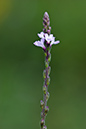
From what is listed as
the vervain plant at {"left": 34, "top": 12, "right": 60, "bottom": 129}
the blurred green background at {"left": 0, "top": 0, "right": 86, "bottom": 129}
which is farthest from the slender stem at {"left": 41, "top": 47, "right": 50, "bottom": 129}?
the blurred green background at {"left": 0, "top": 0, "right": 86, "bottom": 129}

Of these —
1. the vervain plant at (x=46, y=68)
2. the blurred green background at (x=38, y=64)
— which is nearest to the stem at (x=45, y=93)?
the vervain plant at (x=46, y=68)

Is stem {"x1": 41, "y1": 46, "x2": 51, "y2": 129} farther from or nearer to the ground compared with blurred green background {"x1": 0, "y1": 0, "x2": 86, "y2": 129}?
nearer to the ground

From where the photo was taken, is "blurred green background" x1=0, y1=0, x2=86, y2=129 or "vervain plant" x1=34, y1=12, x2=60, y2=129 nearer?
"vervain plant" x1=34, y1=12, x2=60, y2=129

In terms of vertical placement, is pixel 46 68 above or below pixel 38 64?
below

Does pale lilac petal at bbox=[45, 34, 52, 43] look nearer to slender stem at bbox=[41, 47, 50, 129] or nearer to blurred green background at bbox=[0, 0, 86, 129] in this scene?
slender stem at bbox=[41, 47, 50, 129]

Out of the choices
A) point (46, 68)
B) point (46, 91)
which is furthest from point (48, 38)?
point (46, 91)

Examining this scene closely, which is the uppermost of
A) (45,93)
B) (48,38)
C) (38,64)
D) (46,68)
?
(38,64)

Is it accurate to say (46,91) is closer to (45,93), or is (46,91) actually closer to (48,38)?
(45,93)
